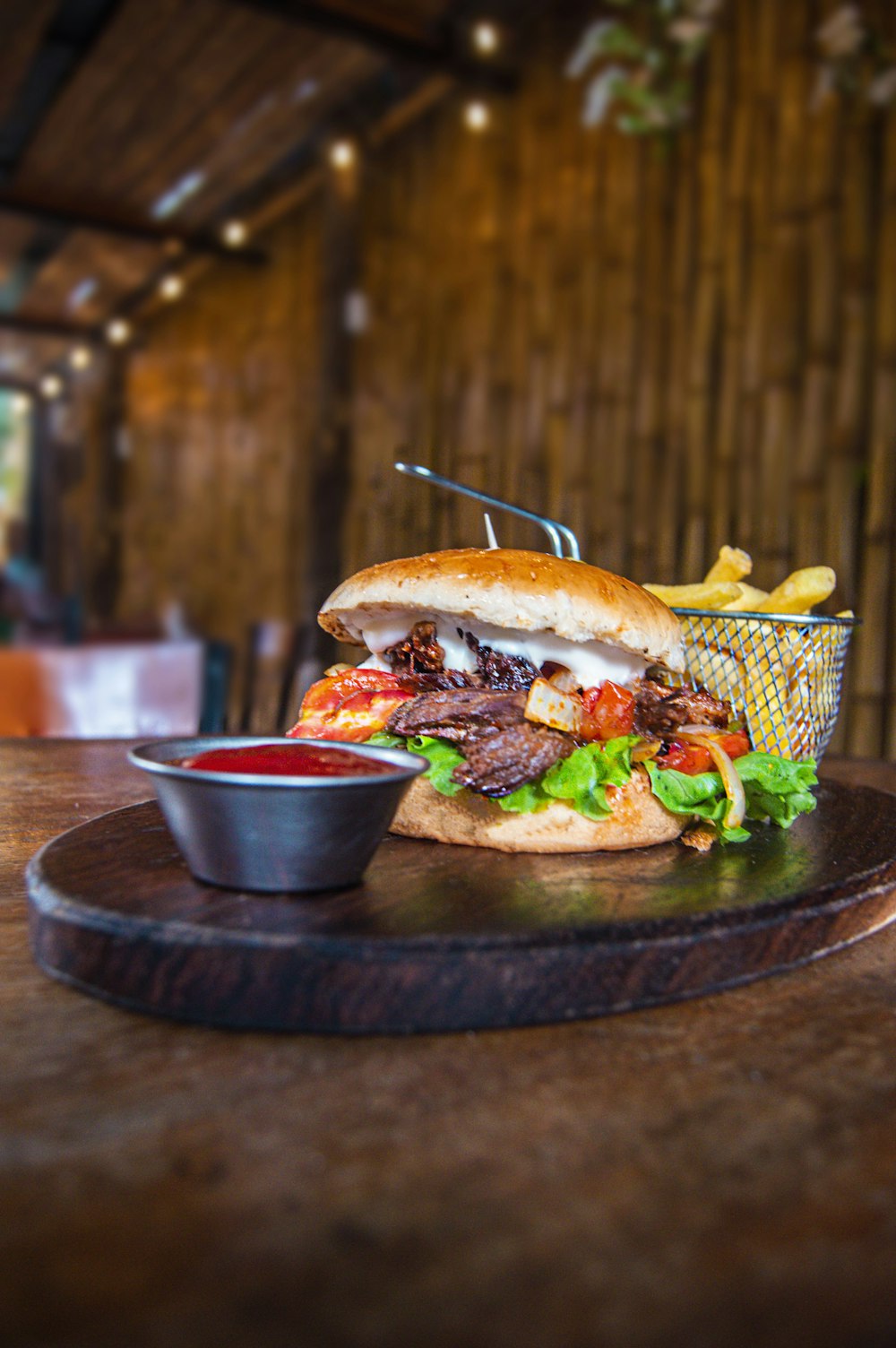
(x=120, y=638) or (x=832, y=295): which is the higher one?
(x=832, y=295)

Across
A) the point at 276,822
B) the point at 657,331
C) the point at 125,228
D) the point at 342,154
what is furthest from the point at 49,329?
the point at 276,822

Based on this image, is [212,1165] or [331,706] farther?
[331,706]

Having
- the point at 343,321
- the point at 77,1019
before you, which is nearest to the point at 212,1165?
the point at 77,1019

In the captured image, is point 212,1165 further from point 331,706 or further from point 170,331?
point 170,331

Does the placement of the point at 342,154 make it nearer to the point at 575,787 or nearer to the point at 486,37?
the point at 486,37

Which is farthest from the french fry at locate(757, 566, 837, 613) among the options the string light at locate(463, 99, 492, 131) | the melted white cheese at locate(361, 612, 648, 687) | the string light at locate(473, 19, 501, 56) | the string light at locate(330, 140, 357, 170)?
the string light at locate(330, 140, 357, 170)

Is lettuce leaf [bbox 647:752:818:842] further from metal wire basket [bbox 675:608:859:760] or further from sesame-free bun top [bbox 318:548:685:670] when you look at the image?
metal wire basket [bbox 675:608:859:760]

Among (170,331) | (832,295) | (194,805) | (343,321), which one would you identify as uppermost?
(170,331)

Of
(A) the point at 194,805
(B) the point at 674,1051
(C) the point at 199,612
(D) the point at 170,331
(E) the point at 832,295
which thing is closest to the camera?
(B) the point at 674,1051
